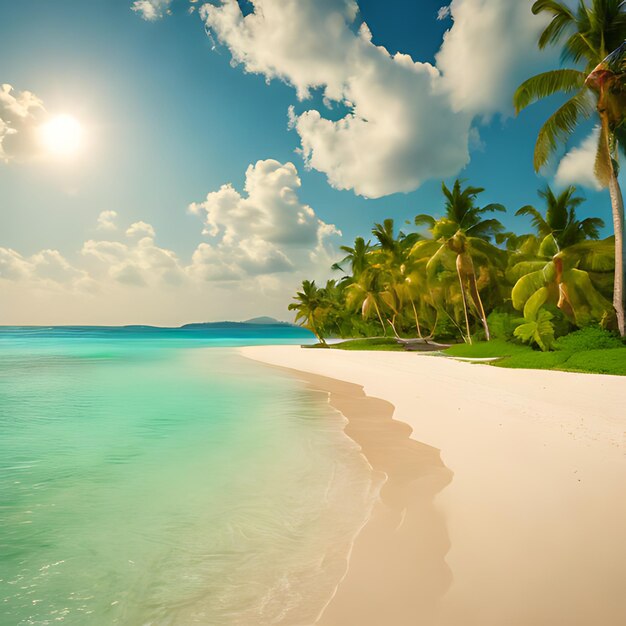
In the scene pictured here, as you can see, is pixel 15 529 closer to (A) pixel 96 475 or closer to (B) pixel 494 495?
(A) pixel 96 475

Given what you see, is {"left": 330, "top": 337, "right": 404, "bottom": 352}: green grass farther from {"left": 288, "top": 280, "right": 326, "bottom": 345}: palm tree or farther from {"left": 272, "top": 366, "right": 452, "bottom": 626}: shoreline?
{"left": 272, "top": 366, "right": 452, "bottom": 626}: shoreline

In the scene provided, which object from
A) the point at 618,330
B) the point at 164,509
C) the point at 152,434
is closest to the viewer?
the point at 164,509

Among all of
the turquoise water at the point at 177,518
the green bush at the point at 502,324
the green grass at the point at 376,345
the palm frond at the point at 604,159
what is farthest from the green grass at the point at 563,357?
the green grass at the point at 376,345

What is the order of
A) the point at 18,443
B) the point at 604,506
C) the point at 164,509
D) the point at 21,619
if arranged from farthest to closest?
the point at 18,443, the point at 164,509, the point at 604,506, the point at 21,619

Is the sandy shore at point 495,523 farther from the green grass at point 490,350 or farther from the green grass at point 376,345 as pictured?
the green grass at point 376,345

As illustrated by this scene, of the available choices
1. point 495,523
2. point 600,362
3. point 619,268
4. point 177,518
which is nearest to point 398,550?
point 495,523

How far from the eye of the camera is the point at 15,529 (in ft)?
11.4

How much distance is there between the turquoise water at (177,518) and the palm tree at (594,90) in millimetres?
13578

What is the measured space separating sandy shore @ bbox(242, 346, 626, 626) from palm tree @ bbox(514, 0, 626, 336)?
10270mm

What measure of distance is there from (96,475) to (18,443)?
2994mm

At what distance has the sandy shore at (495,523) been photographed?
6.82 feet

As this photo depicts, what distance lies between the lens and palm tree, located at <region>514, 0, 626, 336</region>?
41.4 ft

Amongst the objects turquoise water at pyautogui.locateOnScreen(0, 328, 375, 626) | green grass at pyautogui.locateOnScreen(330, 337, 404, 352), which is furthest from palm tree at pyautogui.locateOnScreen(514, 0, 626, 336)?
green grass at pyautogui.locateOnScreen(330, 337, 404, 352)

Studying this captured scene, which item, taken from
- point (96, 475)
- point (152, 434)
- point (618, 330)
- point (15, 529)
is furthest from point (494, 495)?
point (618, 330)
